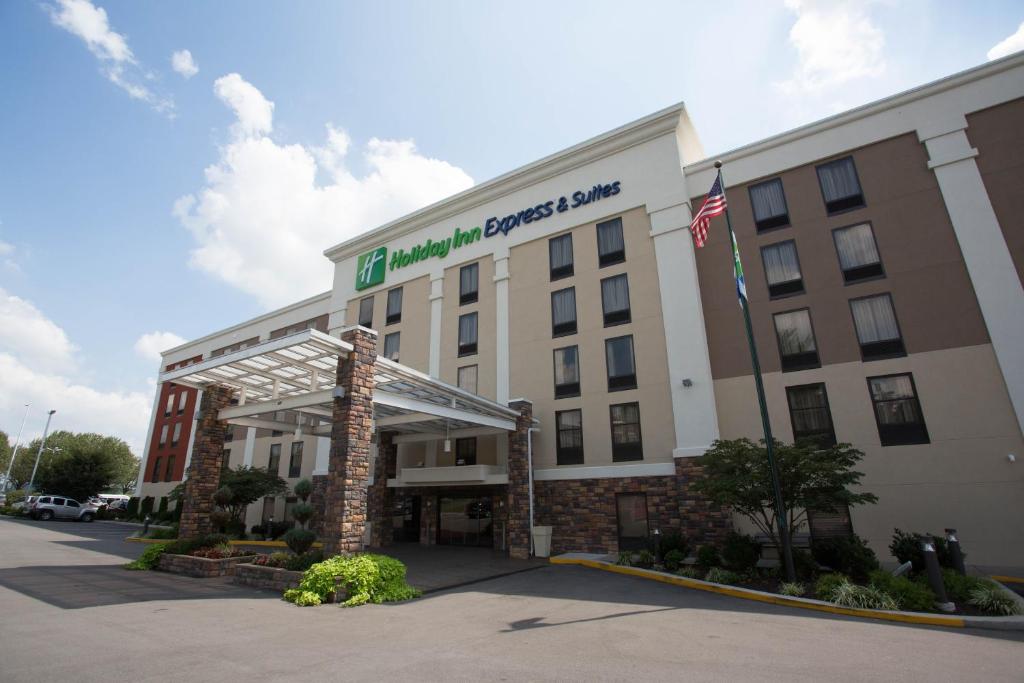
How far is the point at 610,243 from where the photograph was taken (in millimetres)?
23547

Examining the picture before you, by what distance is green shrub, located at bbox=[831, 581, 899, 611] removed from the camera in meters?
10.3

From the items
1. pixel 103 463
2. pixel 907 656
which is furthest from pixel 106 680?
pixel 103 463

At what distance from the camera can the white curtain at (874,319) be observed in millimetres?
18016

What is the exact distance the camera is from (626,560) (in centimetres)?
1650

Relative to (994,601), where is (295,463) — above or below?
above

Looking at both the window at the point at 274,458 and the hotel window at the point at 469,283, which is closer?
the hotel window at the point at 469,283

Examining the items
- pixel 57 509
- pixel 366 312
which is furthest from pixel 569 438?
pixel 57 509

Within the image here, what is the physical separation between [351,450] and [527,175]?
18.8 m

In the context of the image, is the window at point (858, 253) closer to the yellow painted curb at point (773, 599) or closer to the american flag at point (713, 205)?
the american flag at point (713, 205)

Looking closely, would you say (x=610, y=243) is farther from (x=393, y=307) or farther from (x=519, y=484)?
(x=393, y=307)

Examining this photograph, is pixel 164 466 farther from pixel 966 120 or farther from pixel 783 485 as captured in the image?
pixel 966 120

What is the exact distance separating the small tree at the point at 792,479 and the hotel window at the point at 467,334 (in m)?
14.4

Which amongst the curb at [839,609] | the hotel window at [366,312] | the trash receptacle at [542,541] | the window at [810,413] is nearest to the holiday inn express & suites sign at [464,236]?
the hotel window at [366,312]

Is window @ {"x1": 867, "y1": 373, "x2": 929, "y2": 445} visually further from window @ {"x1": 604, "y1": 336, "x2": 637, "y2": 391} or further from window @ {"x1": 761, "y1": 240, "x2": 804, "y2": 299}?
window @ {"x1": 604, "y1": 336, "x2": 637, "y2": 391}
